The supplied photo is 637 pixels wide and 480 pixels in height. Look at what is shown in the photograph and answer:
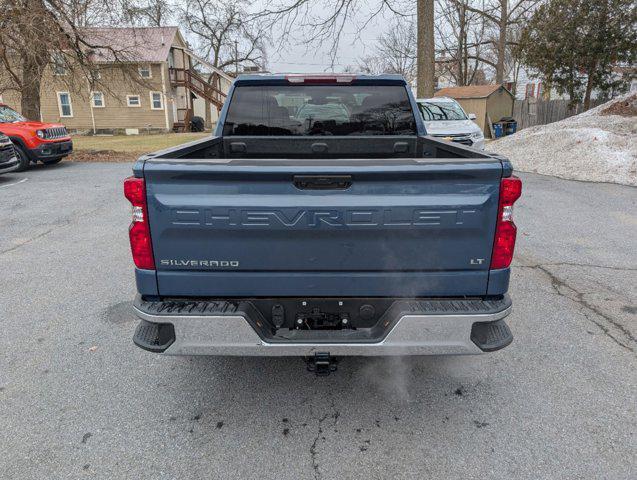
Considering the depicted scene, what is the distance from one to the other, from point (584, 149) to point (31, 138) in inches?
616

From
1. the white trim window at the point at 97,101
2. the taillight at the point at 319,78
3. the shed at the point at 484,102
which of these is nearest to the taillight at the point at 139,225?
the taillight at the point at 319,78

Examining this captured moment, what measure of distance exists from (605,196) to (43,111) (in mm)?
35128

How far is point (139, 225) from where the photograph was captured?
2504 mm

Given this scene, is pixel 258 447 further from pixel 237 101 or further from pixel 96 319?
pixel 237 101

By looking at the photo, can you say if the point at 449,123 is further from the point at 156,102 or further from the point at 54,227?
the point at 156,102

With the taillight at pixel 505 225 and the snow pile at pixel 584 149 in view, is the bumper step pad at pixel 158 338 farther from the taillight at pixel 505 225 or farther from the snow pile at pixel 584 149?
the snow pile at pixel 584 149

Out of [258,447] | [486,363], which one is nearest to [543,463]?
[486,363]

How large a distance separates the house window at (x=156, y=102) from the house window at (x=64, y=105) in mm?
5647

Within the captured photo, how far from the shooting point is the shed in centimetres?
2412

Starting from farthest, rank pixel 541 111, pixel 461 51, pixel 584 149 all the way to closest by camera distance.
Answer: pixel 461 51 < pixel 541 111 < pixel 584 149

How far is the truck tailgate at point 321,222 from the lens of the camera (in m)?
2.42

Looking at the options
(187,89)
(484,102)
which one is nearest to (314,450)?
(484,102)

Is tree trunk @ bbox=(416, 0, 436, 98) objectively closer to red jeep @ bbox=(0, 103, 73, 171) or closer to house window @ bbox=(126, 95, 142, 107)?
red jeep @ bbox=(0, 103, 73, 171)

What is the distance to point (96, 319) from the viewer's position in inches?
168
